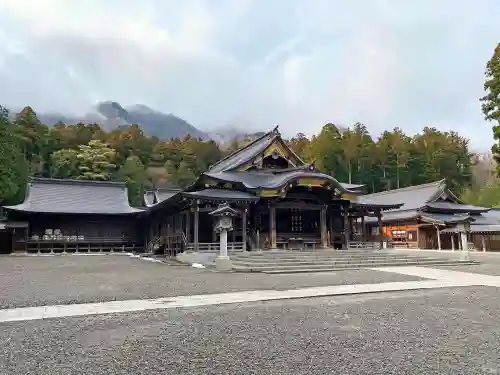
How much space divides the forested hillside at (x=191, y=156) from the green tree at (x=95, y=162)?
0.11 metres

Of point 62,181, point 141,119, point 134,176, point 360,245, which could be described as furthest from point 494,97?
point 141,119

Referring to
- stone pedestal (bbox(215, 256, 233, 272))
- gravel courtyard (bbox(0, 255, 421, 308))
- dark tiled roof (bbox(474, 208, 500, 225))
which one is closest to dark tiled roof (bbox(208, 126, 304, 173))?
stone pedestal (bbox(215, 256, 233, 272))

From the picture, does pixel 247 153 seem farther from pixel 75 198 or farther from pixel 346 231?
pixel 75 198

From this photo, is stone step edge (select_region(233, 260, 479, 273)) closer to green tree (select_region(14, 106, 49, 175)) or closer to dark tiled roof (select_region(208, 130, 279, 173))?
dark tiled roof (select_region(208, 130, 279, 173))

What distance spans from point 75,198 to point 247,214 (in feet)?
52.9

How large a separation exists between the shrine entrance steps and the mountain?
127756 millimetres

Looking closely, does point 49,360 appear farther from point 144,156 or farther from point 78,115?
point 78,115

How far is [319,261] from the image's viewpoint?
15.2 metres

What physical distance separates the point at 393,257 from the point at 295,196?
5.78 m

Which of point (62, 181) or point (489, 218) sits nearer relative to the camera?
point (62, 181)

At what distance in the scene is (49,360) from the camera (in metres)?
4.06

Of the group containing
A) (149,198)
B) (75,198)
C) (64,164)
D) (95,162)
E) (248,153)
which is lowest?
(75,198)

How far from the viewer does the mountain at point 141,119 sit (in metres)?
143

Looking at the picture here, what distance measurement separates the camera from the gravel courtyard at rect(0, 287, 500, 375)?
3854mm
